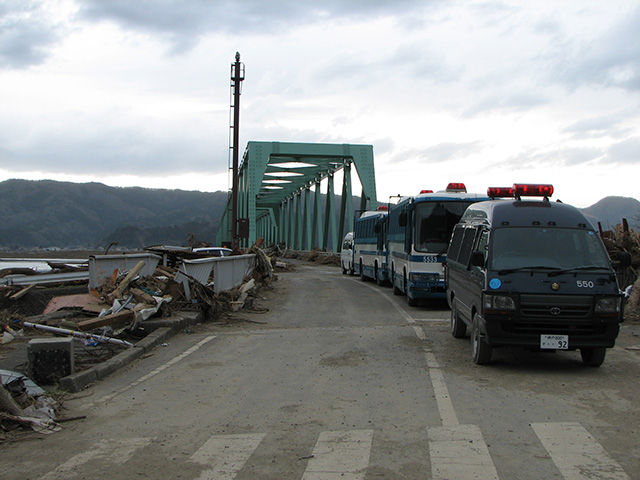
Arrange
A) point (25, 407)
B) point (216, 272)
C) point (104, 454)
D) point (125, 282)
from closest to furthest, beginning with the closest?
point (104, 454) → point (25, 407) → point (125, 282) → point (216, 272)

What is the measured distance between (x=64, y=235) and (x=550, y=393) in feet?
496

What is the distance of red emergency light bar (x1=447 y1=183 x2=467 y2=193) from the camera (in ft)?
55.6

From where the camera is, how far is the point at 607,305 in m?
7.65

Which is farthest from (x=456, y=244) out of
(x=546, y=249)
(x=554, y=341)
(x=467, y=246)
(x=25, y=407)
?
(x=25, y=407)

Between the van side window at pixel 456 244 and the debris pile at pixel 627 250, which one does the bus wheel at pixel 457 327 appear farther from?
the debris pile at pixel 627 250

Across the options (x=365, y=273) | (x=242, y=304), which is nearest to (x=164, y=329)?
(x=242, y=304)

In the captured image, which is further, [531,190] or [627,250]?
[627,250]

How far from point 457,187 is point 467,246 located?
7597 mm

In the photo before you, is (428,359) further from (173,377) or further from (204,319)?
(204,319)

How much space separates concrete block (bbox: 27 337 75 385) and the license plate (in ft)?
19.1

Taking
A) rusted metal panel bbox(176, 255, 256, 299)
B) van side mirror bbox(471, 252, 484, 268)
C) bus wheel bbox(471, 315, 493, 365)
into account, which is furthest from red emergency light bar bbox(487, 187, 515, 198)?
rusted metal panel bbox(176, 255, 256, 299)

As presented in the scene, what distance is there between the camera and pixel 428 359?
8.86 metres

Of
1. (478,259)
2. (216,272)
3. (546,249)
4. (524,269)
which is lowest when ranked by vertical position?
(216,272)

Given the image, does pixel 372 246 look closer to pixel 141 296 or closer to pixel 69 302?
pixel 141 296
